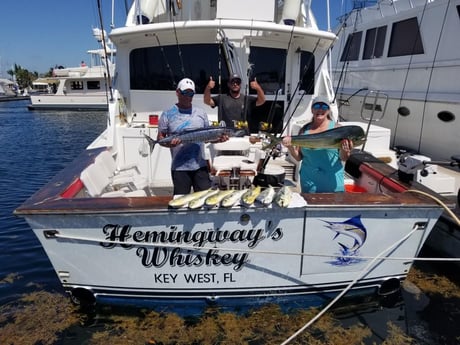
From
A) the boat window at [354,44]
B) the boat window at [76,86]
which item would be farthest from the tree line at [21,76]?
the boat window at [354,44]

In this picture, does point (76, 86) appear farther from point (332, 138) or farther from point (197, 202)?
point (332, 138)

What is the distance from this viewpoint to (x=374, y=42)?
1067 cm

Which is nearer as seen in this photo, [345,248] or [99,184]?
[345,248]

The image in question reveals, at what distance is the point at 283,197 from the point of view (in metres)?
2.91

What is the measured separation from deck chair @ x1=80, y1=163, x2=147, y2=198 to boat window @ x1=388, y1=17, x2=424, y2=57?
25.2 feet

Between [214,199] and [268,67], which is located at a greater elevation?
[268,67]

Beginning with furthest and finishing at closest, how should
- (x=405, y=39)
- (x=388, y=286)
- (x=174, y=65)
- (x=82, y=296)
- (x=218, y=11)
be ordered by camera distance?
(x=405, y=39), (x=174, y=65), (x=218, y=11), (x=388, y=286), (x=82, y=296)

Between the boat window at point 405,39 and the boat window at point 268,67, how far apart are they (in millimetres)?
4529

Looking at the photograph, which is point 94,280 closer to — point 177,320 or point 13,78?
point 177,320

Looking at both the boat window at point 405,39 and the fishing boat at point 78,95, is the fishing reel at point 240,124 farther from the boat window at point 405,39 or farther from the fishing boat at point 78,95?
the fishing boat at point 78,95

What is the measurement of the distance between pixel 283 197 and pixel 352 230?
71cm

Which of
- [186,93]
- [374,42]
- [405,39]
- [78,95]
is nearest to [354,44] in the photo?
[374,42]

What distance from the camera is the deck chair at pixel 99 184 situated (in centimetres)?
380

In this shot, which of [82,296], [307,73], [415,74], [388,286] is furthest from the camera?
[415,74]
